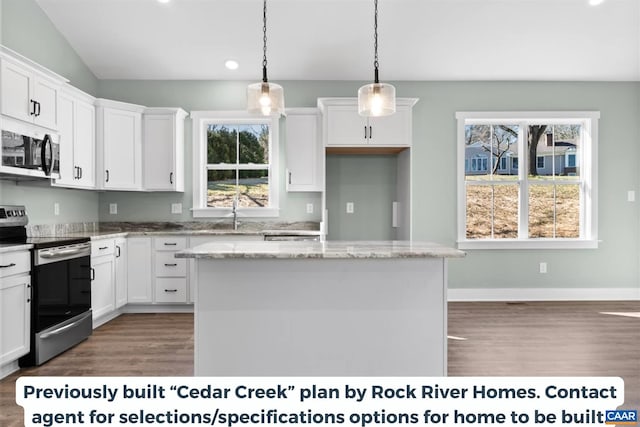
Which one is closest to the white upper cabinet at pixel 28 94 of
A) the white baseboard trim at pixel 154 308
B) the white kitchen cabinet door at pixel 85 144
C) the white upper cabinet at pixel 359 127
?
the white kitchen cabinet door at pixel 85 144

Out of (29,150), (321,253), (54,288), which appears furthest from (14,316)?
(321,253)

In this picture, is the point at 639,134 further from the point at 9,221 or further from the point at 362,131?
the point at 9,221

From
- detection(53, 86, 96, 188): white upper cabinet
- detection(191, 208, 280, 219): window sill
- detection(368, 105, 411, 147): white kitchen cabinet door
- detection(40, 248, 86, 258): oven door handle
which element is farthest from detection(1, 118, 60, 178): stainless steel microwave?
detection(368, 105, 411, 147): white kitchen cabinet door

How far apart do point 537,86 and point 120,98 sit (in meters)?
5.09

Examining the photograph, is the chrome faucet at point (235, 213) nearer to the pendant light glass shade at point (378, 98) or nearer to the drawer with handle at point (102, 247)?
the drawer with handle at point (102, 247)

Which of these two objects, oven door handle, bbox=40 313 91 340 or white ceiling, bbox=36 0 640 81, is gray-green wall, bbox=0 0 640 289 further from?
oven door handle, bbox=40 313 91 340

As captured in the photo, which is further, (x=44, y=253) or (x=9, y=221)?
(x=9, y=221)

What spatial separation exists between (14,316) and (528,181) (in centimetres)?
532

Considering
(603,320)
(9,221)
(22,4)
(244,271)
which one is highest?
(22,4)

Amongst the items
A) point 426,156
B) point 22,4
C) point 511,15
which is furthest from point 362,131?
point 22,4

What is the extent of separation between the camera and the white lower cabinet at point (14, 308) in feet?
8.46

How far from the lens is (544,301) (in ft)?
15.7

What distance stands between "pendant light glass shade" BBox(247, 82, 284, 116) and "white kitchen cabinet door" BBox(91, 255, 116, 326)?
7.86 ft
